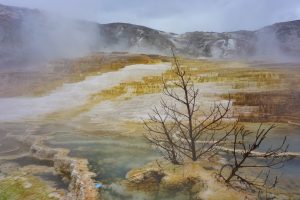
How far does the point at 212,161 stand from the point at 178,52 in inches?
1269

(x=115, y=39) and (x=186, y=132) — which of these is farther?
(x=115, y=39)

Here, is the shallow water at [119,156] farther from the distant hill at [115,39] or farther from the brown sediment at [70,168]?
the distant hill at [115,39]

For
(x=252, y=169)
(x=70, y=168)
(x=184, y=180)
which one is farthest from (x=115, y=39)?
(x=184, y=180)

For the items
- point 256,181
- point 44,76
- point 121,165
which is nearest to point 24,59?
point 44,76

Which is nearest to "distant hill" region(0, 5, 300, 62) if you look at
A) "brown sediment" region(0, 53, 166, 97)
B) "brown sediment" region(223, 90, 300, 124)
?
"brown sediment" region(0, 53, 166, 97)

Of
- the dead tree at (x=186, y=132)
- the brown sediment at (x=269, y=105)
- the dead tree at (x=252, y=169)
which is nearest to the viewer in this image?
the dead tree at (x=252, y=169)

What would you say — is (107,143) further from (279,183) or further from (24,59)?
(24,59)

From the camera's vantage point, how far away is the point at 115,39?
41.6m

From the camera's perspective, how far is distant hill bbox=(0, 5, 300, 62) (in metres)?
33.5

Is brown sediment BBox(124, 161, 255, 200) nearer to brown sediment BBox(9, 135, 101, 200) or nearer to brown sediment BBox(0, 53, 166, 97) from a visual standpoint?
brown sediment BBox(9, 135, 101, 200)

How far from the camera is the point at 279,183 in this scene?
6574mm

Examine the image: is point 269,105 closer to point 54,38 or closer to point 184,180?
point 184,180

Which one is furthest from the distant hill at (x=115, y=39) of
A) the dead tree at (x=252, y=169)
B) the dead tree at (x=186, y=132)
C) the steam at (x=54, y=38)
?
the dead tree at (x=252, y=169)

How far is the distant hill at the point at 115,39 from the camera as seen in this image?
33500 millimetres
